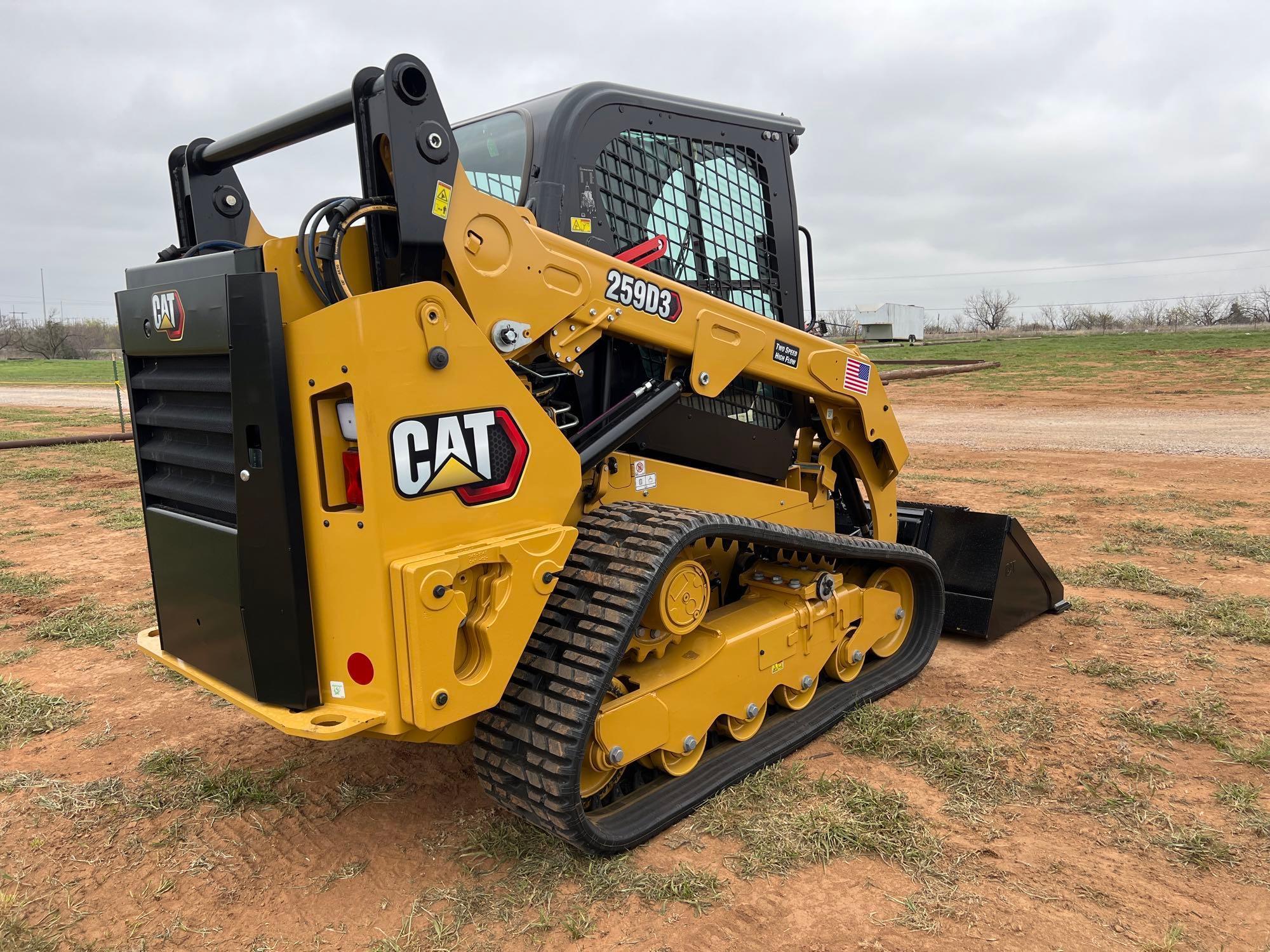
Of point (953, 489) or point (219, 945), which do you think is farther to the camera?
point (953, 489)

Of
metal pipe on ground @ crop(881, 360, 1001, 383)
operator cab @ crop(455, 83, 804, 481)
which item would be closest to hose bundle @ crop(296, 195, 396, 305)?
operator cab @ crop(455, 83, 804, 481)

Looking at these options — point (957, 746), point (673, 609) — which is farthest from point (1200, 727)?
point (673, 609)

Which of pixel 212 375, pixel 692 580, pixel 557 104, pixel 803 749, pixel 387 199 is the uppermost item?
pixel 557 104

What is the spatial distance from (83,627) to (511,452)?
14.5 ft

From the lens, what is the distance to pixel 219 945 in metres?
2.86

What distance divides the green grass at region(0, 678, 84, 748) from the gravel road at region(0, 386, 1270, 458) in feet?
39.7

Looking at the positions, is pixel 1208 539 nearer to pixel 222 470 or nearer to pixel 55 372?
pixel 222 470

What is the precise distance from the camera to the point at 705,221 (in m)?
4.33

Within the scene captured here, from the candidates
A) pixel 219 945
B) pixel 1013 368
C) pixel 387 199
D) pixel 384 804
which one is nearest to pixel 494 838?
pixel 384 804

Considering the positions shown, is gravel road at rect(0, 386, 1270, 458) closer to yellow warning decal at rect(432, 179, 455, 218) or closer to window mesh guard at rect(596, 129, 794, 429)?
window mesh guard at rect(596, 129, 794, 429)

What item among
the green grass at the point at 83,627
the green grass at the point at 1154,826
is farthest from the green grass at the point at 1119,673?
the green grass at the point at 83,627

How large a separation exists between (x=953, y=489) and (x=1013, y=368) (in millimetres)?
19933

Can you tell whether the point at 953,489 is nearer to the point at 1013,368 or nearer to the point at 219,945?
the point at 219,945

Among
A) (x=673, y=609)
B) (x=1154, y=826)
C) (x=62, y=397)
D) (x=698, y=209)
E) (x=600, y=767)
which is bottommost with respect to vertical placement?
(x=1154, y=826)
